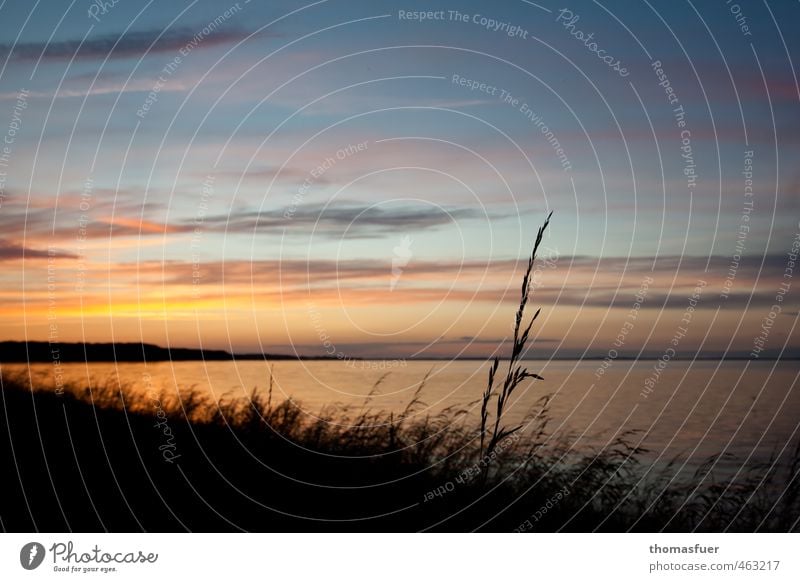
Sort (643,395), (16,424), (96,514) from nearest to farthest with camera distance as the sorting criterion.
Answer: (96,514) → (16,424) → (643,395)

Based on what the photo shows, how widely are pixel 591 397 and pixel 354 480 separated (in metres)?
13.4

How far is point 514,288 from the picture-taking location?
1156 centimetres

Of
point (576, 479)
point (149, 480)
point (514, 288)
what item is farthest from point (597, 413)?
point (149, 480)

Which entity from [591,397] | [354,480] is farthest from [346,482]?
[591,397]

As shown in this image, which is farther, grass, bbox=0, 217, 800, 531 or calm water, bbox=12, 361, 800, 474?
calm water, bbox=12, 361, 800, 474

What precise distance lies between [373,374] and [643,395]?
5.92 metres

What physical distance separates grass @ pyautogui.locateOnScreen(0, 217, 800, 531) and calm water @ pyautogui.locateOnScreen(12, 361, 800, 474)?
32 centimetres

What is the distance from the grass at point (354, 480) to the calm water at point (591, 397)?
1.05 ft

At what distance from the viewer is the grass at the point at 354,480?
827cm

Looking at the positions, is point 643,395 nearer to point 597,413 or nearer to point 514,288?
point 597,413

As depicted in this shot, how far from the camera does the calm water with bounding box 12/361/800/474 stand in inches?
408

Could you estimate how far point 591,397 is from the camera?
21234 millimetres

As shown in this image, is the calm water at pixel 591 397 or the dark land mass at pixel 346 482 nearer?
the dark land mass at pixel 346 482
